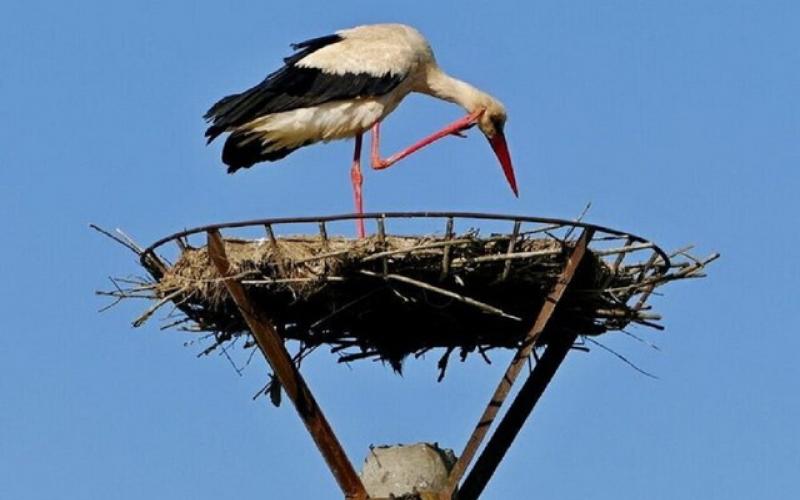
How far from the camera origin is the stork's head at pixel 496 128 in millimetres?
12047

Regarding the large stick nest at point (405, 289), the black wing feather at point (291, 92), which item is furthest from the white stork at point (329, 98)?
the large stick nest at point (405, 289)

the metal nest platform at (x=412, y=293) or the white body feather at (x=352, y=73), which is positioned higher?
the white body feather at (x=352, y=73)

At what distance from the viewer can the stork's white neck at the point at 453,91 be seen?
12.0 metres

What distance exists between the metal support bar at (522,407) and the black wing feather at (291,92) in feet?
7.19

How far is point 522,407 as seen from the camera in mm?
9992

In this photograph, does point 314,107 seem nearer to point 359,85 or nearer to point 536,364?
point 359,85

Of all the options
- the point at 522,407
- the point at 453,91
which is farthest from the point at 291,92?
the point at 522,407

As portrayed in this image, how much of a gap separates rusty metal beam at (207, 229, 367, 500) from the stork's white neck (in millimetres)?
3177

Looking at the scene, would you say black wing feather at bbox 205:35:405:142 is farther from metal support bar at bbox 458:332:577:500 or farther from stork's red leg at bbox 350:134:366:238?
metal support bar at bbox 458:332:577:500

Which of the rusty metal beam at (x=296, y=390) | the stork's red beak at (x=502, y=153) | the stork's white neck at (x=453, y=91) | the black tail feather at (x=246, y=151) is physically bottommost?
the rusty metal beam at (x=296, y=390)

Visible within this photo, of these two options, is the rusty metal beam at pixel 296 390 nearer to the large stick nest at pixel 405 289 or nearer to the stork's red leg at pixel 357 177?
the large stick nest at pixel 405 289

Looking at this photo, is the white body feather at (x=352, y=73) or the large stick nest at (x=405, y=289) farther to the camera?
the white body feather at (x=352, y=73)

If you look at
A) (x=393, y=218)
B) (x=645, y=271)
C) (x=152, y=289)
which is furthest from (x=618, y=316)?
(x=152, y=289)

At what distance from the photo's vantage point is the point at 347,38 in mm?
11656
